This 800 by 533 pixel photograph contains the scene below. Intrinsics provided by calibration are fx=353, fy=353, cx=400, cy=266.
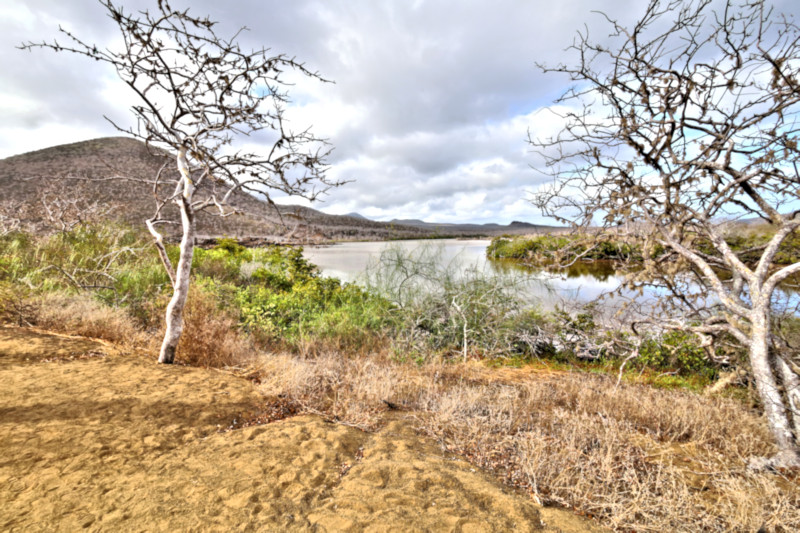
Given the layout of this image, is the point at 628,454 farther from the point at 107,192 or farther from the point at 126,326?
the point at 107,192

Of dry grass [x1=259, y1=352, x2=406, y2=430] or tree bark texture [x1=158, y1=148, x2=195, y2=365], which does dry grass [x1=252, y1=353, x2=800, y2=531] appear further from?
tree bark texture [x1=158, y1=148, x2=195, y2=365]

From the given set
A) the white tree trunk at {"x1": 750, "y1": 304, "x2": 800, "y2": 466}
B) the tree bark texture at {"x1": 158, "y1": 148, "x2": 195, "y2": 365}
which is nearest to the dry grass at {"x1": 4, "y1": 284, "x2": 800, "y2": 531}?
the white tree trunk at {"x1": 750, "y1": 304, "x2": 800, "y2": 466}

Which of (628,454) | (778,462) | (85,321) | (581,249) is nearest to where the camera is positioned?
(628,454)

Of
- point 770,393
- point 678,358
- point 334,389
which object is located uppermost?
point 770,393

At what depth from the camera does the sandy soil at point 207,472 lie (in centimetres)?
207

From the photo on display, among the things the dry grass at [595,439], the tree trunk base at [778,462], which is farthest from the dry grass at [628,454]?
the tree trunk base at [778,462]

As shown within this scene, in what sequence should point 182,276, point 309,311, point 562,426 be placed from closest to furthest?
point 562,426, point 182,276, point 309,311

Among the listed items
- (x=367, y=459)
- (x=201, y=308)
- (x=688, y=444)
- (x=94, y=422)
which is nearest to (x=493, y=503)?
(x=367, y=459)

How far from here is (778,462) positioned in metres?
3.15

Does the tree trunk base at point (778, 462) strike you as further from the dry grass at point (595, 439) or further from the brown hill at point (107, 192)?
the brown hill at point (107, 192)

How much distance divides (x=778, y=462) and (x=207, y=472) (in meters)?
4.80

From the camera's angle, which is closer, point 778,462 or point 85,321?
point 778,462

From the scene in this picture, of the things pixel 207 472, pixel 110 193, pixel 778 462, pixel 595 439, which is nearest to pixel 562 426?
pixel 595 439

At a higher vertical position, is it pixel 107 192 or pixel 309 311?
pixel 107 192
